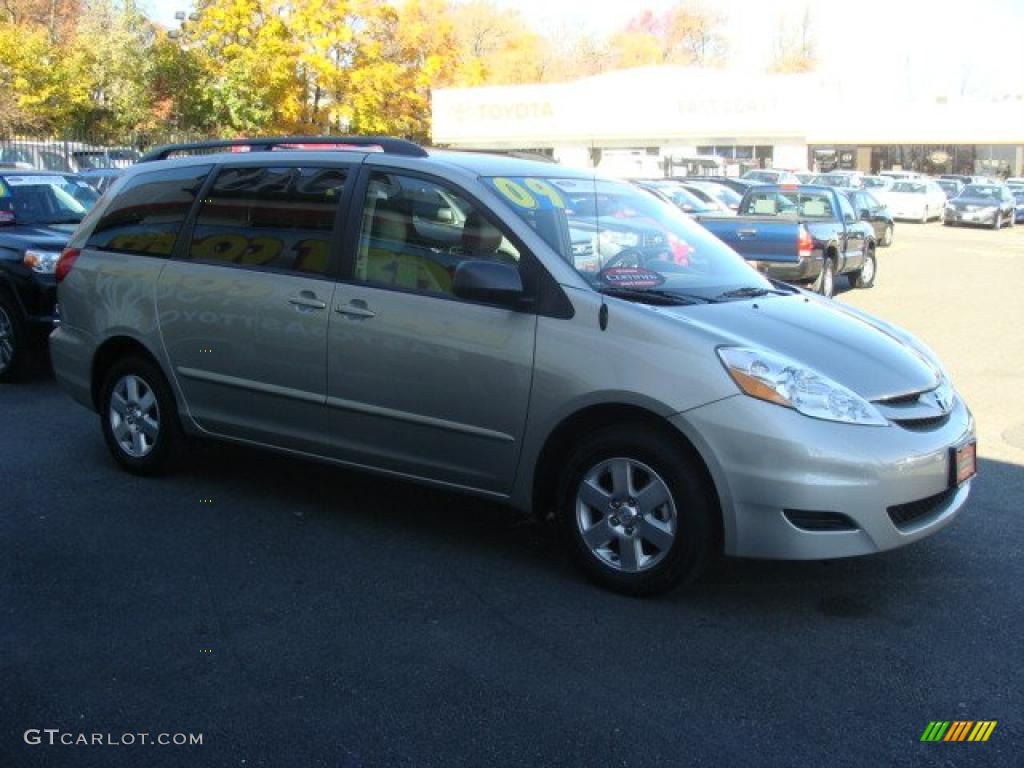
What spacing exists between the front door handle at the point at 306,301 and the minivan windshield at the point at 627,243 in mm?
1011

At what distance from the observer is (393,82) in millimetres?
42094

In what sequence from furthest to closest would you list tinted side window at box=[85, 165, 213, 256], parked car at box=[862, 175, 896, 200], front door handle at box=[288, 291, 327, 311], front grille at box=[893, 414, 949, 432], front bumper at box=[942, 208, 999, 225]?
1. parked car at box=[862, 175, 896, 200]
2. front bumper at box=[942, 208, 999, 225]
3. tinted side window at box=[85, 165, 213, 256]
4. front door handle at box=[288, 291, 327, 311]
5. front grille at box=[893, 414, 949, 432]

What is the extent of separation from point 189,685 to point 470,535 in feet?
6.06

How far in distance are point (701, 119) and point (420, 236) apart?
4729cm

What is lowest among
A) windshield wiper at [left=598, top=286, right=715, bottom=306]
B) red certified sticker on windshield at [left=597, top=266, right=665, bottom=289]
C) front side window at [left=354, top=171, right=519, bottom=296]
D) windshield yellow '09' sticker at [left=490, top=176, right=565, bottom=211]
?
windshield wiper at [left=598, top=286, right=715, bottom=306]

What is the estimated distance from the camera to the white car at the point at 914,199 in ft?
131

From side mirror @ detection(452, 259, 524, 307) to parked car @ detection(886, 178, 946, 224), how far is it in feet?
125

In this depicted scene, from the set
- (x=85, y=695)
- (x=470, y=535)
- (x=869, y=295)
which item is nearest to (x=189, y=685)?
(x=85, y=695)

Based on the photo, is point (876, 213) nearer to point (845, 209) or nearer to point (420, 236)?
point (845, 209)

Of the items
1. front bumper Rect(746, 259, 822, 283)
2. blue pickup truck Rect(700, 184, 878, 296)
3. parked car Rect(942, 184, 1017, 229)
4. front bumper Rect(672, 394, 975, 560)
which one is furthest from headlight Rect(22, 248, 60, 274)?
parked car Rect(942, 184, 1017, 229)

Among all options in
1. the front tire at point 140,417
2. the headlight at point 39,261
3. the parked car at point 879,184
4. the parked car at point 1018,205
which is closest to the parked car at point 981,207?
the parked car at point 879,184

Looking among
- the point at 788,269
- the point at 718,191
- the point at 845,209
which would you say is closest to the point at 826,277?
the point at 788,269

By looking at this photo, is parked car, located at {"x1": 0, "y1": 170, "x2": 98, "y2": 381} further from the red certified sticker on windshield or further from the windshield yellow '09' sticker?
the red certified sticker on windshield

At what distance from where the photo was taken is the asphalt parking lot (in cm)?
334
